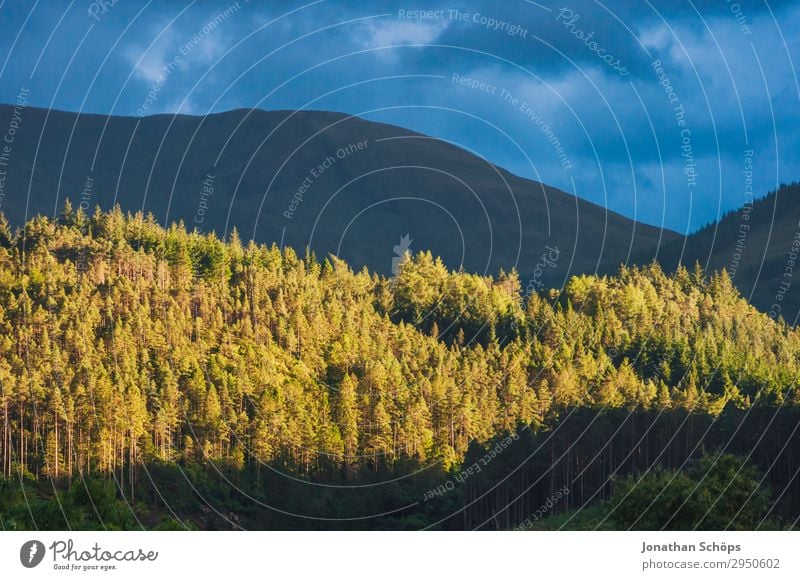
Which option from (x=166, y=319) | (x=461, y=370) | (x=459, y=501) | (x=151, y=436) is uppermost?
(x=166, y=319)

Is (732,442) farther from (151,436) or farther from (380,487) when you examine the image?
(151,436)

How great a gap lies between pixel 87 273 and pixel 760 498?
131 m

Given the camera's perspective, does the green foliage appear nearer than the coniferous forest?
No

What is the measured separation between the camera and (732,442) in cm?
12750

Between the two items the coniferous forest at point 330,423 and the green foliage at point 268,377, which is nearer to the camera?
the coniferous forest at point 330,423

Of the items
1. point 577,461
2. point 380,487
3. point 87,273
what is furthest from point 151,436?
point 87,273

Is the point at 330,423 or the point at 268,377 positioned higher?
the point at 268,377

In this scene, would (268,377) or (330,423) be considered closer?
(330,423)

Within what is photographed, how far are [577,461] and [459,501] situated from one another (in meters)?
13.7

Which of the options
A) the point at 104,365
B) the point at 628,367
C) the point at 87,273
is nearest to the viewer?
the point at 104,365
